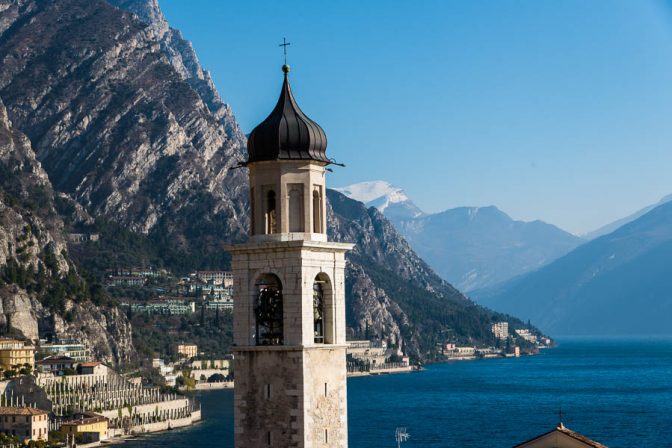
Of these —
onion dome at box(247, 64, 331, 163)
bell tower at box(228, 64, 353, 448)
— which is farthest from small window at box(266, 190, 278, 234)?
onion dome at box(247, 64, 331, 163)

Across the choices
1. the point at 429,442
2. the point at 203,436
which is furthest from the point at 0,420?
the point at 429,442

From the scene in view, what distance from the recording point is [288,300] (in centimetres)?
3791

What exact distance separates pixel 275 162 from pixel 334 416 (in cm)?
722

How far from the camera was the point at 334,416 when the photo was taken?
38.0 metres

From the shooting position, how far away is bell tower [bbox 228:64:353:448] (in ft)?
123

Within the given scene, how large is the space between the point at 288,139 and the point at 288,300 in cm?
451

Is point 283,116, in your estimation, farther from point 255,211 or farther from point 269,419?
point 269,419

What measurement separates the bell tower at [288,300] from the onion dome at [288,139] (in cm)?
3

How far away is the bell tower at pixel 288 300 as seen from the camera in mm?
37531

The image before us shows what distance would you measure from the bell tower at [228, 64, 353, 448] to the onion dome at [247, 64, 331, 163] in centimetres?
3

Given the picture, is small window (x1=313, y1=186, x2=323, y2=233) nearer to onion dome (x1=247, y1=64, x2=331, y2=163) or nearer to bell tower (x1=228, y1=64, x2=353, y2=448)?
bell tower (x1=228, y1=64, x2=353, y2=448)

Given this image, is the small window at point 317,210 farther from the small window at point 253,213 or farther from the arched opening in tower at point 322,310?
the small window at point 253,213

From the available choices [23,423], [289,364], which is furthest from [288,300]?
[23,423]

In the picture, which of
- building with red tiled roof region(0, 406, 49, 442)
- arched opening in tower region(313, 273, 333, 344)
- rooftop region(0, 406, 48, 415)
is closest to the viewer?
arched opening in tower region(313, 273, 333, 344)
